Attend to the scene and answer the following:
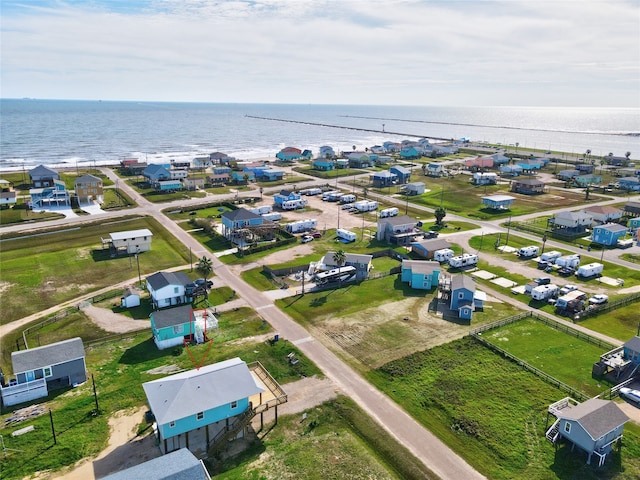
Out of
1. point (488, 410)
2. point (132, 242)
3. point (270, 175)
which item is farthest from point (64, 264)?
point (270, 175)

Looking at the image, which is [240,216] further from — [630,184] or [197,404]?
[630,184]

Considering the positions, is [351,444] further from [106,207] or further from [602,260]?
[106,207]

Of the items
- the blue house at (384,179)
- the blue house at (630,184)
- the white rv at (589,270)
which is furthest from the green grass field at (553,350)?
the blue house at (630,184)

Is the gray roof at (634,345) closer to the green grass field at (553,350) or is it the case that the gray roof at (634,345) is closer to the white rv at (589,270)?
the green grass field at (553,350)

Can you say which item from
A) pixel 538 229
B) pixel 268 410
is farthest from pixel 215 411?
pixel 538 229

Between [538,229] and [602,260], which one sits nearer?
[602,260]

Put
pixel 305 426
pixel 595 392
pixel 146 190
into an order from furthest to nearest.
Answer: pixel 146 190 → pixel 595 392 → pixel 305 426
